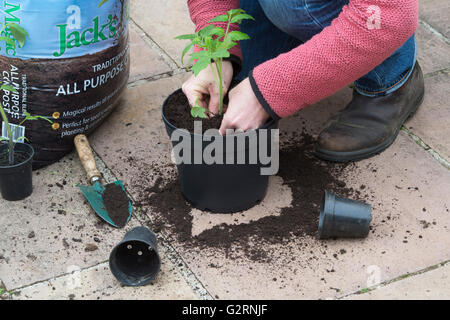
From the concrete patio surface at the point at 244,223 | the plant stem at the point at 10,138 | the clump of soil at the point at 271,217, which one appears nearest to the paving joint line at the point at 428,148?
the concrete patio surface at the point at 244,223

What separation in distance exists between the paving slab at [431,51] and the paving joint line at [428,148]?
0.47m

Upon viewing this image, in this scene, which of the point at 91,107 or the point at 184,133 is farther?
the point at 91,107

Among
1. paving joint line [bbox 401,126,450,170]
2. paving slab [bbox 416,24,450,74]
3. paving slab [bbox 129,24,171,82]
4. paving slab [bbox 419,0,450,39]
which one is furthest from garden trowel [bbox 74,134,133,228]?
paving slab [bbox 419,0,450,39]

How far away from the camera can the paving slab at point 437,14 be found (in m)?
3.21

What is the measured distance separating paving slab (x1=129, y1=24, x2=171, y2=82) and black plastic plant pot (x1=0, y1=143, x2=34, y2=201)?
0.75 metres

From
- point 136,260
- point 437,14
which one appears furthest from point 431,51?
point 136,260

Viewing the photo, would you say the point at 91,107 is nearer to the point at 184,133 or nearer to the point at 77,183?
the point at 77,183

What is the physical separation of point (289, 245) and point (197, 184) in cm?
36

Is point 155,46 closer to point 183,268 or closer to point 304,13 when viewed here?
point 304,13

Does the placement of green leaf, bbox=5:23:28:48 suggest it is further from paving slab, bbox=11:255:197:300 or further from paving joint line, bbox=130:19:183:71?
paving joint line, bbox=130:19:183:71

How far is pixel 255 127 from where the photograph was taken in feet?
6.61

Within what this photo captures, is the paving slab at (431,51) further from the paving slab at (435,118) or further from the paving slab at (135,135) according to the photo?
the paving slab at (135,135)

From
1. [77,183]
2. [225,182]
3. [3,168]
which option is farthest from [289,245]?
[3,168]

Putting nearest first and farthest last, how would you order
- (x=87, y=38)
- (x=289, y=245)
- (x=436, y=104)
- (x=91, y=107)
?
(x=289, y=245), (x=87, y=38), (x=91, y=107), (x=436, y=104)
